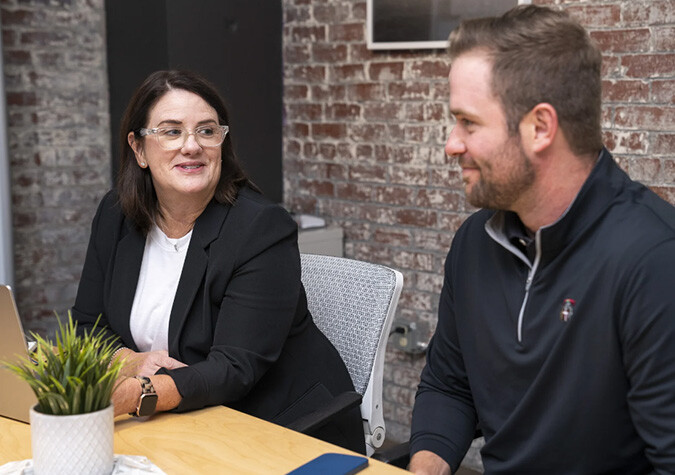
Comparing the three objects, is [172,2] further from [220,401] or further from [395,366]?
[220,401]

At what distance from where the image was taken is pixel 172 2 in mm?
3256

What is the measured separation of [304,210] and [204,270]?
1.82 meters

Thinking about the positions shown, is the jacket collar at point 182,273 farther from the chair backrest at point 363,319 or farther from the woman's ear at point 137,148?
the chair backrest at point 363,319

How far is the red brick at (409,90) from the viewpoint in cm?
328

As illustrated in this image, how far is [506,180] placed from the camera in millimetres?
1478

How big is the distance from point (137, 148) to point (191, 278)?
426mm

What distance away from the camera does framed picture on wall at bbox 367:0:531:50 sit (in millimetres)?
3082

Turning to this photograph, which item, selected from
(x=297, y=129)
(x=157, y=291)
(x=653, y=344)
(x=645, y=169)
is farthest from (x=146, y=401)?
(x=297, y=129)

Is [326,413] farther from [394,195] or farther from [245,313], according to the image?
[394,195]

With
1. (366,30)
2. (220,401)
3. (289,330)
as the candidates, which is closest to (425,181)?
(366,30)

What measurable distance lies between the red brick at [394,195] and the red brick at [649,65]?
3.21ft

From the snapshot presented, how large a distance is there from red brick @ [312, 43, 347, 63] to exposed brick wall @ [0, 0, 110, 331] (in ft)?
2.94

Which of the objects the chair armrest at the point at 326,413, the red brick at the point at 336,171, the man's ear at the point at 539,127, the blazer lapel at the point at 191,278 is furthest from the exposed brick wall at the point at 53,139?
the man's ear at the point at 539,127

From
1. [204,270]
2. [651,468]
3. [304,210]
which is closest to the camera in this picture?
[651,468]
